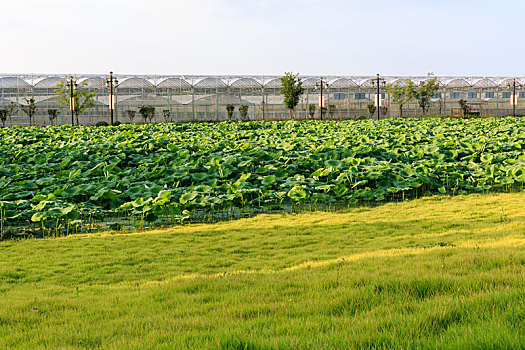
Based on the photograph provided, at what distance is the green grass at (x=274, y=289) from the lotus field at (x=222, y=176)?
144 cm

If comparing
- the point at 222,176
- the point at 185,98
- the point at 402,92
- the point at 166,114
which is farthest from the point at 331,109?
the point at 222,176

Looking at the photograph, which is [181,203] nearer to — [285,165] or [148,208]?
[148,208]

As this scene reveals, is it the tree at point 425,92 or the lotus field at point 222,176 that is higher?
the tree at point 425,92

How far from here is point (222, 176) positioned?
34.9 feet

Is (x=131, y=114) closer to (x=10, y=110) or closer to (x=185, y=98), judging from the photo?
(x=185, y=98)

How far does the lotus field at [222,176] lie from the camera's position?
8.52 meters

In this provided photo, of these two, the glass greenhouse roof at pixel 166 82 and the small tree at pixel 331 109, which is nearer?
the glass greenhouse roof at pixel 166 82

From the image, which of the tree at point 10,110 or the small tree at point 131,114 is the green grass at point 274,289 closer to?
the small tree at point 131,114

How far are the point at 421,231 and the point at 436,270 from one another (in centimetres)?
284

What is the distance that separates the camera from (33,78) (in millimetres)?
47656

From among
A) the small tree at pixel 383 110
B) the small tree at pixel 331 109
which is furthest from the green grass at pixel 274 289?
the small tree at pixel 383 110

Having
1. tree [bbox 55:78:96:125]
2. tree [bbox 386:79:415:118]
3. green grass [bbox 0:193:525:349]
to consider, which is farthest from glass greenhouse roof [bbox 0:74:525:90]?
green grass [bbox 0:193:525:349]

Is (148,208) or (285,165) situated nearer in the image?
(148,208)

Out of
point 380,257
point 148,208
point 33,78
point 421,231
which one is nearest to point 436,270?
point 380,257
